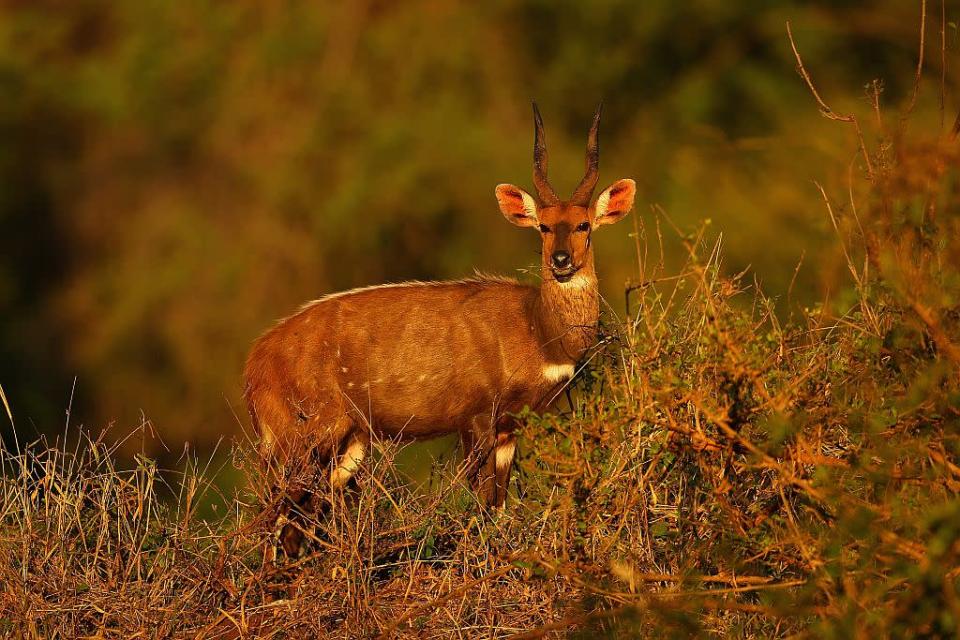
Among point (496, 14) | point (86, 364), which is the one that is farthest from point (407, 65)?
point (86, 364)

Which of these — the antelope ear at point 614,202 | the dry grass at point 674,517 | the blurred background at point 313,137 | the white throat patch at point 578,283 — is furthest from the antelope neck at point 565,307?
the blurred background at point 313,137

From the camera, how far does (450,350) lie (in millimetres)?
7246

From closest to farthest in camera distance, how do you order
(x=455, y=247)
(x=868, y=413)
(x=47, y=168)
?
(x=868, y=413) → (x=455, y=247) → (x=47, y=168)

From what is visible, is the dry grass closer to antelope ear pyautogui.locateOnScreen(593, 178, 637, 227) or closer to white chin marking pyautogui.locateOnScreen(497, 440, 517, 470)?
white chin marking pyautogui.locateOnScreen(497, 440, 517, 470)

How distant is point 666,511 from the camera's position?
5.16m

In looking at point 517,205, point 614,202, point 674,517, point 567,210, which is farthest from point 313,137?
point 674,517

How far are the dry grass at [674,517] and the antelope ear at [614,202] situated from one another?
1.50 metres

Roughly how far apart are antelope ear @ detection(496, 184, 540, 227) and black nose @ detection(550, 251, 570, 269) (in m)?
0.50

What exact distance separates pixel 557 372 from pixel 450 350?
0.59 meters

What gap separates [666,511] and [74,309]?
11586 millimetres

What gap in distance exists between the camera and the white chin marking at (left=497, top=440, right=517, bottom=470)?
6953 mm

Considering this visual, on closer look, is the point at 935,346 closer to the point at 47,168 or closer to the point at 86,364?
the point at 86,364

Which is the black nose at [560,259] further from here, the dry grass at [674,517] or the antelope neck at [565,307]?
the dry grass at [674,517]

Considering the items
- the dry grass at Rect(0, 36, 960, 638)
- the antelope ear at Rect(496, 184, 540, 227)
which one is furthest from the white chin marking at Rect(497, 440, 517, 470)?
the dry grass at Rect(0, 36, 960, 638)
